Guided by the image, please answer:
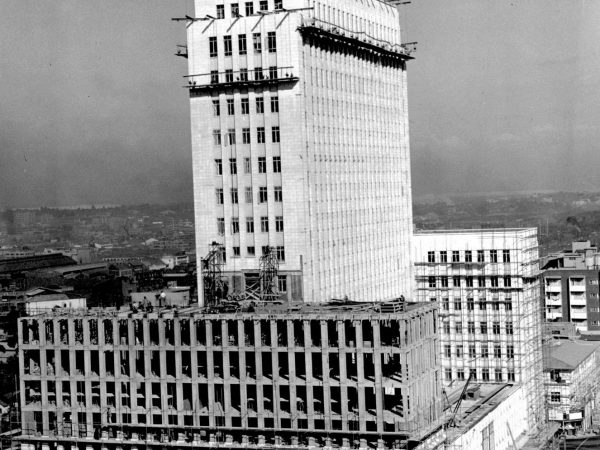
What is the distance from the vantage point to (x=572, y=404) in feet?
445

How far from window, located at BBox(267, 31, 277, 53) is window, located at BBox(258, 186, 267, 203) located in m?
12.5

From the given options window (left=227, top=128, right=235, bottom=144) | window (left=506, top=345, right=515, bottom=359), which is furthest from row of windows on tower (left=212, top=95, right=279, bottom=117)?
window (left=506, top=345, right=515, bottom=359)

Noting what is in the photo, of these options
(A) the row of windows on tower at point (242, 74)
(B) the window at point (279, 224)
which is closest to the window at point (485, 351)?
(B) the window at point (279, 224)

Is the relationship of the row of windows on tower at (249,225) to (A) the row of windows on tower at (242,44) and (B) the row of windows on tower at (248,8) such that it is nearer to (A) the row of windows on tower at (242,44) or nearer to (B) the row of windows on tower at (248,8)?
(A) the row of windows on tower at (242,44)

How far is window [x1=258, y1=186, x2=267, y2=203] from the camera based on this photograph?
320ft

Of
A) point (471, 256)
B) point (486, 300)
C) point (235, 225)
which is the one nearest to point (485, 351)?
point (486, 300)

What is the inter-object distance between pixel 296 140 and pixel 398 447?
98.9ft

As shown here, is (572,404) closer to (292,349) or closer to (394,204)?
(394,204)

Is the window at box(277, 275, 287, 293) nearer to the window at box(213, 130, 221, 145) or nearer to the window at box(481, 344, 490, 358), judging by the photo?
the window at box(213, 130, 221, 145)

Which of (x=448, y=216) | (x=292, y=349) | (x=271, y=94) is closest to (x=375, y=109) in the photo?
(x=271, y=94)

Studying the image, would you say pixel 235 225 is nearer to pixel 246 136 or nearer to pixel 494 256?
pixel 246 136

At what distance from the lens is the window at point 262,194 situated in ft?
320

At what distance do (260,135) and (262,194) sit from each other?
17.7ft

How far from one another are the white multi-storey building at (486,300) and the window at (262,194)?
27307 mm
